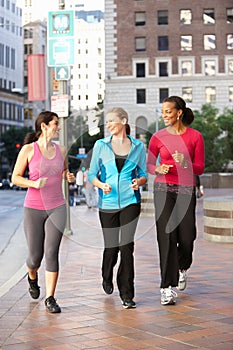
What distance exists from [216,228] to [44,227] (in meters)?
6.09

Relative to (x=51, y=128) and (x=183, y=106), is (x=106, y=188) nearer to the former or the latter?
(x=51, y=128)

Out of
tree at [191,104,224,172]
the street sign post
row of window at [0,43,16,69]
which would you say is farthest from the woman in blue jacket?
row of window at [0,43,16,69]

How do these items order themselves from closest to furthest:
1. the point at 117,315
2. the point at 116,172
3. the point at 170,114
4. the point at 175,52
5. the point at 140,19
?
the point at 117,315, the point at 116,172, the point at 170,114, the point at 140,19, the point at 175,52

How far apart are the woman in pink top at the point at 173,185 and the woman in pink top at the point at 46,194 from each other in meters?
0.85

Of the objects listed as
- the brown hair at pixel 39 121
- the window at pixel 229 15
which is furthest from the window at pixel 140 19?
the brown hair at pixel 39 121

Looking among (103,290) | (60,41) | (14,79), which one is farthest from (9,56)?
(103,290)

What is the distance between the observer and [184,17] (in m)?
67.0

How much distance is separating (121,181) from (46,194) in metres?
0.68

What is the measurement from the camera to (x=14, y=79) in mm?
108438

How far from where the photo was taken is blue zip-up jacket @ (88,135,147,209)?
658 cm

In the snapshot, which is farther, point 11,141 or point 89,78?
point 11,141

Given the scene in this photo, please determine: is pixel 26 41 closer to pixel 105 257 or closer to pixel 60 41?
pixel 60 41

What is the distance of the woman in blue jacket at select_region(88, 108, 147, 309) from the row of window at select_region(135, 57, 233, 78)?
61.4 m

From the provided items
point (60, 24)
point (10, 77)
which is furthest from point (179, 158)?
point (10, 77)
